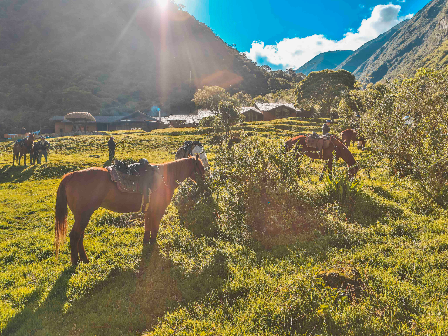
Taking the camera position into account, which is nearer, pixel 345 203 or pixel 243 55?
pixel 345 203

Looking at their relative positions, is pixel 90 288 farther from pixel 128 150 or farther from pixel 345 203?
pixel 128 150

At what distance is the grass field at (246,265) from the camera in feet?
12.3

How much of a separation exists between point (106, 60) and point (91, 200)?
5849 inches

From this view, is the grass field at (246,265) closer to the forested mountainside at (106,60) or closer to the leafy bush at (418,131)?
the leafy bush at (418,131)

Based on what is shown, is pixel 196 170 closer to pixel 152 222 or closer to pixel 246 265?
pixel 152 222

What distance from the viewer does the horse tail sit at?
215 inches

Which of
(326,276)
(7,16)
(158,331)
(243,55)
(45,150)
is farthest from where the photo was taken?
(243,55)

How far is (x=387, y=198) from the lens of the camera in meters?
8.64

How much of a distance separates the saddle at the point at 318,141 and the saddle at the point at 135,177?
818 centimetres

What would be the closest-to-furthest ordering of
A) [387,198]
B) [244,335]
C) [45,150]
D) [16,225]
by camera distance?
[244,335] → [16,225] → [387,198] → [45,150]

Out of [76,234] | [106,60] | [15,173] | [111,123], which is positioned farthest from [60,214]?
[106,60]

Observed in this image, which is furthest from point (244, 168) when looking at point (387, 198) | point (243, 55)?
point (243, 55)

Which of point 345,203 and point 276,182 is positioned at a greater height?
point 276,182

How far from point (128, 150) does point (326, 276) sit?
977 inches
